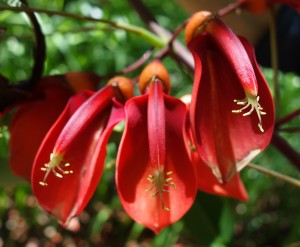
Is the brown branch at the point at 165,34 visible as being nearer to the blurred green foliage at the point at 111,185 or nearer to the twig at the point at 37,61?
the twig at the point at 37,61

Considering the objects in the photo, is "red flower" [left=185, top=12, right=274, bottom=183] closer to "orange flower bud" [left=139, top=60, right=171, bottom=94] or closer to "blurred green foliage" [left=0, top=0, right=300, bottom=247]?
"orange flower bud" [left=139, top=60, right=171, bottom=94]

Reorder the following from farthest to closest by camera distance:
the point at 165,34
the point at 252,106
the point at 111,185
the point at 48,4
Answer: the point at 111,185 < the point at 48,4 < the point at 165,34 < the point at 252,106

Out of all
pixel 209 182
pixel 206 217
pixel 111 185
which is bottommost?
pixel 111 185

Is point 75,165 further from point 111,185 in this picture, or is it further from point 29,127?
point 111,185

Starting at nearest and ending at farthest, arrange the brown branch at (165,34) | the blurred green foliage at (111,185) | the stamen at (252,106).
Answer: the stamen at (252,106) < the brown branch at (165,34) < the blurred green foliage at (111,185)

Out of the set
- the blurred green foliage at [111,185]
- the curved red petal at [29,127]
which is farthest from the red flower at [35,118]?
the blurred green foliage at [111,185]

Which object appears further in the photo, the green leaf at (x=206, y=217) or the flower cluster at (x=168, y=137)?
the green leaf at (x=206, y=217)

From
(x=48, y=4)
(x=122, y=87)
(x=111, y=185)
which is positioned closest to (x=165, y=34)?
(x=122, y=87)
